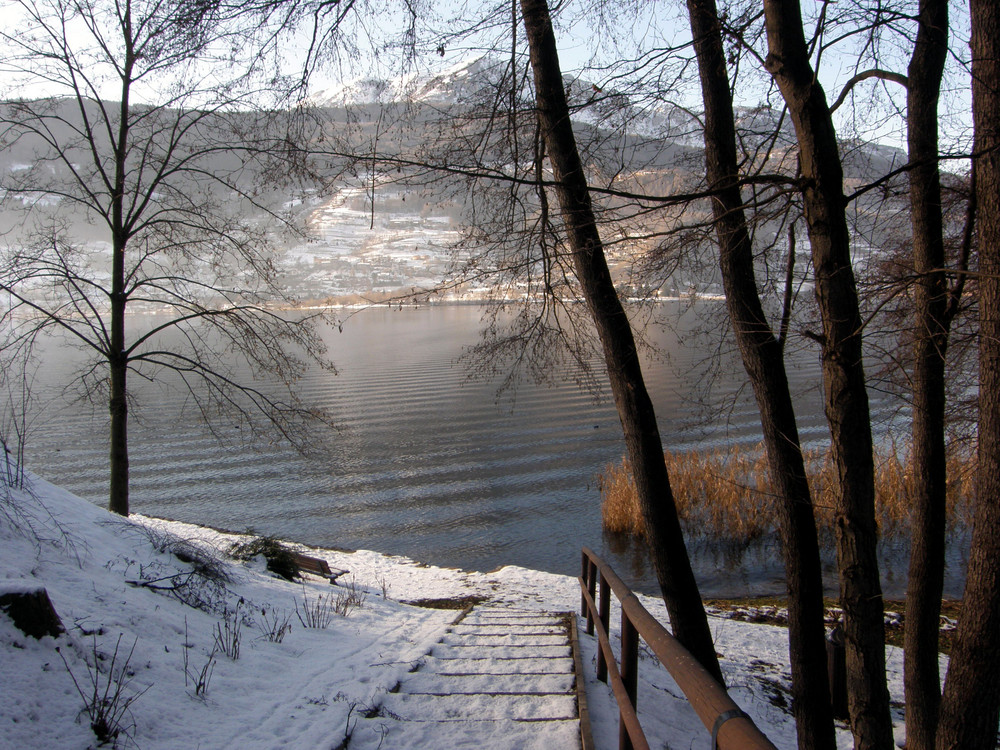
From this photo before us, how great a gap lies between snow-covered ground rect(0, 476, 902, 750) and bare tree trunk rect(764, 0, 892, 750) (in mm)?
1058

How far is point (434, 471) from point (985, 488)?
19.7 metres

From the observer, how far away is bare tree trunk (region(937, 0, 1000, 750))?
306 cm

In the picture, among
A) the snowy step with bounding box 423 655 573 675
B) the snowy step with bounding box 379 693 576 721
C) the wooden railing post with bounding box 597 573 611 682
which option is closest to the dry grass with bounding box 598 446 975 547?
the wooden railing post with bounding box 597 573 611 682

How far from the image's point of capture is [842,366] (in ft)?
11.5

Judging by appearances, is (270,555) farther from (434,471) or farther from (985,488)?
(434,471)

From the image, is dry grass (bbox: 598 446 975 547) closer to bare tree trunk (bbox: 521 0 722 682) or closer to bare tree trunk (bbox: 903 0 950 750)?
bare tree trunk (bbox: 903 0 950 750)

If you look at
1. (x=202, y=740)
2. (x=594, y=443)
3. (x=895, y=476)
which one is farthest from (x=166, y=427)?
(x=202, y=740)

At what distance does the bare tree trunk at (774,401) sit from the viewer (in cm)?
431

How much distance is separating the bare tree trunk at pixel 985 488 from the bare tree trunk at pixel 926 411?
1665mm

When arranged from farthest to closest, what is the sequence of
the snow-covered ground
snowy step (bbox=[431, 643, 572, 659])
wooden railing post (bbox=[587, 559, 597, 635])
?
1. wooden railing post (bbox=[587, 559, 597, 635])
2. snowy step (bbox=[431, 643, 572, 659])
3. the snow-covered ground

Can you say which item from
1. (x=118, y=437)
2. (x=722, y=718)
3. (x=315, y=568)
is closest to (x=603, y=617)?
(x=722, y=718)

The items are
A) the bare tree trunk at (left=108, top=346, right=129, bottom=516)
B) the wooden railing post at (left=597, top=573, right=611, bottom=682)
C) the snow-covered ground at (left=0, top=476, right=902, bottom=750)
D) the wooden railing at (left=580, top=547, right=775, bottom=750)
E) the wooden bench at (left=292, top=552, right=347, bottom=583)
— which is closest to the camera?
the wooden railing at (left=580, top=547, right=775, bottom=750)

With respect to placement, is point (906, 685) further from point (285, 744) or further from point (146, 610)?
point (146, 610)

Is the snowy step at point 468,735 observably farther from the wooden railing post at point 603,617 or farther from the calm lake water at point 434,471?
the calm lake water at point 434,471
